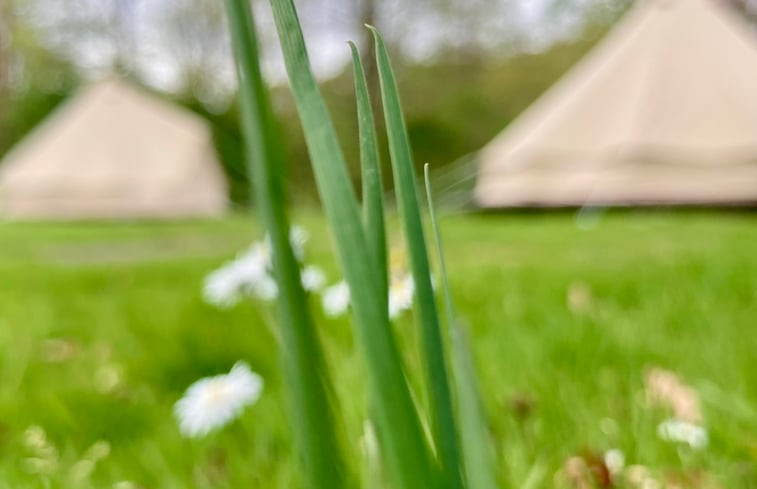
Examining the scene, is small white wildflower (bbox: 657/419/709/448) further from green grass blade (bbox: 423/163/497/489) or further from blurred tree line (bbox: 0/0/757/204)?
blurred tree line (bbox: 0/0/757/204)

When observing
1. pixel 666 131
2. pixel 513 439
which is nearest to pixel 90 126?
pixel 666 131

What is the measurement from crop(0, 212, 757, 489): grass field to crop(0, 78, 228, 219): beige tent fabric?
6.13 m

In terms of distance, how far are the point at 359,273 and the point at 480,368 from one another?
769 millimetres

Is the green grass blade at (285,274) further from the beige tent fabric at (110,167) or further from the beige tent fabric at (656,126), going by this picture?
the beige tent fabric at (110,167)

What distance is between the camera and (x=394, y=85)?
0.21m

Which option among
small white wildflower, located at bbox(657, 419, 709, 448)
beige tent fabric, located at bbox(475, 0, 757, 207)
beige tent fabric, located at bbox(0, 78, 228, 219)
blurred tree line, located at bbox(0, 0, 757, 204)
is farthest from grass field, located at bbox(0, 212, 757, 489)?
blurred tree line, located at bbox(0, 0, 757, 204)

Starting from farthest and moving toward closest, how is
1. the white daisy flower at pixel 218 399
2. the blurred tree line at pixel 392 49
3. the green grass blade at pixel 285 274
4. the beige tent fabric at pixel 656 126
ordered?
the blurred tree line at pixel 392 49 < the beige tent fabric at pixel 656 126 < the white daisy flower at pixel 218 399 < the green grass blade at pixel 285 274

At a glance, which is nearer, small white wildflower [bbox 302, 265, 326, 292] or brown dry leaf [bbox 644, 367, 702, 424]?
small white wildflower [bbox 302, 265, 326, 292]

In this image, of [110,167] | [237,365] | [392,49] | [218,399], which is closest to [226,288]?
[218,399]

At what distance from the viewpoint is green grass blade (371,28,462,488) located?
207mm

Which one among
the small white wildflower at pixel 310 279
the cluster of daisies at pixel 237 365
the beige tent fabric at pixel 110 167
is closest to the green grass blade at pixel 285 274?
the small white wildflower at pixel 310 279

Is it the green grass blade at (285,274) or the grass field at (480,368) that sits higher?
the green grass blade at (285,274)

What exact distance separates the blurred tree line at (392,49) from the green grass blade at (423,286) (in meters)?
11.2

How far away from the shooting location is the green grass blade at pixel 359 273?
0.59 feet
